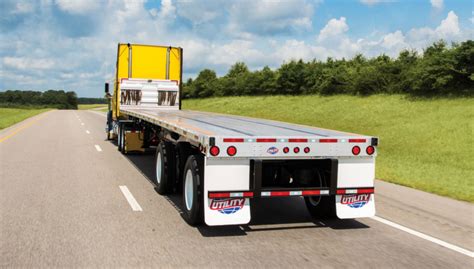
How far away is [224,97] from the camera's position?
57.0 meters

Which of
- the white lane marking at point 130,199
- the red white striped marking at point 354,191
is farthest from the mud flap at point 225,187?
the white lane marking at point 130,199

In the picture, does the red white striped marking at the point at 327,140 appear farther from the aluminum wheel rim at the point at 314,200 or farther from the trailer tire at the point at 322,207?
the aluminum wheel rim at the point at 314,200

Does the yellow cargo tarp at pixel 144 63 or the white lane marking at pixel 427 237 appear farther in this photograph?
the yellow cargo tarp at pixel 144 63

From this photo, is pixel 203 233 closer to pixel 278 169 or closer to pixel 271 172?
pixel 271 172

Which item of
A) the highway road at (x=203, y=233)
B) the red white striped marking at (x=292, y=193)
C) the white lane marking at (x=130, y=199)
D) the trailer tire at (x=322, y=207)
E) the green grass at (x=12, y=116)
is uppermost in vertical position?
the red white striped marking at (x=292, y=193)

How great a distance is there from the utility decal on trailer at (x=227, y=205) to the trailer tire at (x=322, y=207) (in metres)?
1.43

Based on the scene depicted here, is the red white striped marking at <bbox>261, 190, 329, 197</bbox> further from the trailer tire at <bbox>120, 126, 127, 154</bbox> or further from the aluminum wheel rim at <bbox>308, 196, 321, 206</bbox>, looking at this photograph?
the trailer tire at <bbox>120, 126, 127, 154</bbox>

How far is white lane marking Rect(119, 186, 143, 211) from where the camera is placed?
23.4ft

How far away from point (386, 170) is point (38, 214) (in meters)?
8.28

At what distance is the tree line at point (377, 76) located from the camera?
25.5 metres

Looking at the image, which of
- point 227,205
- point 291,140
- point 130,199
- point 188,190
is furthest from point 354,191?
point 130,199

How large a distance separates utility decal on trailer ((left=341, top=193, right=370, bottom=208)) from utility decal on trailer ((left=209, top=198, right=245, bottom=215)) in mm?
1489

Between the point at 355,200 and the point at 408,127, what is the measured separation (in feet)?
57.4

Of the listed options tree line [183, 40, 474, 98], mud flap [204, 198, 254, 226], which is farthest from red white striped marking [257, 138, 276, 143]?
tree line [183, 40, 474, 98]
